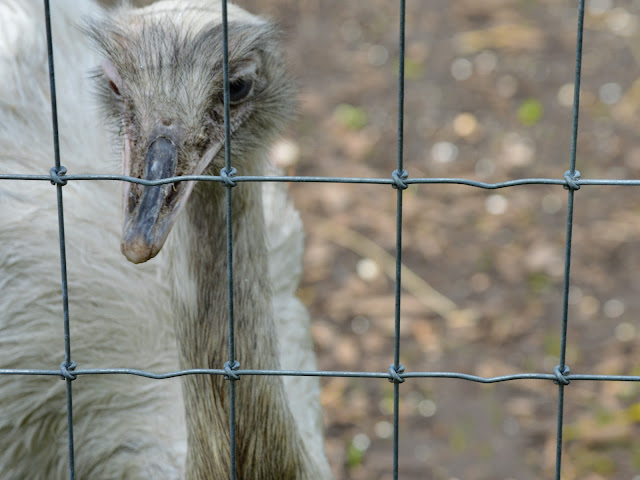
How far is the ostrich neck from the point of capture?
159 centimetres

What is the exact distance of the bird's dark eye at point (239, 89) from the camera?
1654mm

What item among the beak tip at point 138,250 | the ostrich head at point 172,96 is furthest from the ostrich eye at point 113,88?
the beak tip at point 138,250

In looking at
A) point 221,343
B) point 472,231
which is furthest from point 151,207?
point 472,231

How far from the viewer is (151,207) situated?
53.4 inches

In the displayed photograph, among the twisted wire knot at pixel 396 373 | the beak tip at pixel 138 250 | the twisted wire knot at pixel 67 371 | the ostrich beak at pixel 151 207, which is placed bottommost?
the twisted wire knot at pixel 67 371

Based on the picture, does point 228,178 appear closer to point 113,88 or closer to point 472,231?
point 113,88

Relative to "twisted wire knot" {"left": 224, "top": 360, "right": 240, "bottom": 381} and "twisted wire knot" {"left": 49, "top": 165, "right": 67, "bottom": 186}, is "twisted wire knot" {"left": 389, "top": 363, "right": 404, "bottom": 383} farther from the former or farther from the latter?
"twisted wire knot" {"left": 49, "top": 165, "right": 67, "bottom": 186}

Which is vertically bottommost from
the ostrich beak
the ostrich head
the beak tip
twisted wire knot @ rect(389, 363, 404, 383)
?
twisted wire knot @ rect(389, 363, 404, 383)

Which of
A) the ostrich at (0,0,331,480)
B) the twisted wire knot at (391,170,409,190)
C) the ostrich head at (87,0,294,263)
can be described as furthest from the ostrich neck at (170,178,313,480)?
the twisted wire knot at (391,170,409,190)

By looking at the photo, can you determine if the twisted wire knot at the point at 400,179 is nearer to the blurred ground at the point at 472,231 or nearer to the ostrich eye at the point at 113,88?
the ostrich eye at the point at 113,88

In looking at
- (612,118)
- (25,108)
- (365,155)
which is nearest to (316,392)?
(25,108)

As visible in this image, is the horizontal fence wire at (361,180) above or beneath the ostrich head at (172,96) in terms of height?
beneath

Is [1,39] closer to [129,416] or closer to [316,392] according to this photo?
[129,416]

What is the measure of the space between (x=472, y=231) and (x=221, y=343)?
2.32m
